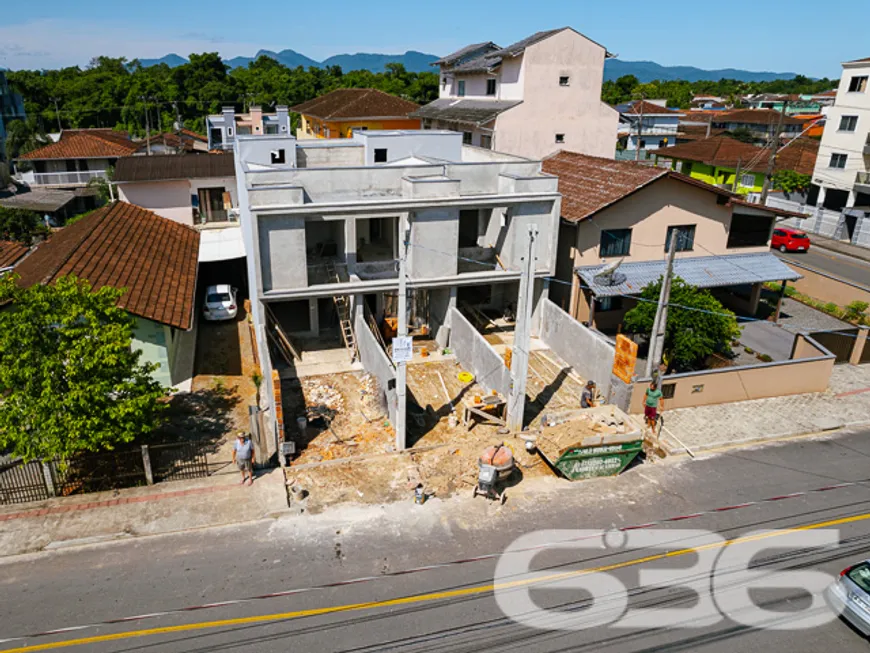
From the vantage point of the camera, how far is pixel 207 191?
37562 millimetres

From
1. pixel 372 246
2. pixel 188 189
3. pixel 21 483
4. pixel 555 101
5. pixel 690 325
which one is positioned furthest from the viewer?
pixel 555 101

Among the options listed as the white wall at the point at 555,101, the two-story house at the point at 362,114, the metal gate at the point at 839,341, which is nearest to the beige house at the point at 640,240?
the metal gate at the point at 839,341

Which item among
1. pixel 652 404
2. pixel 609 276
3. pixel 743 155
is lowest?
pixel 652 404

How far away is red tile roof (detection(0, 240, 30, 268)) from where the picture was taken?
99.8 feet

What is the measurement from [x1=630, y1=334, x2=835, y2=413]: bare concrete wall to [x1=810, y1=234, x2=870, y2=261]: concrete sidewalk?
23796mm

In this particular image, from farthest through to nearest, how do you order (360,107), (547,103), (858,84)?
(360,107) → (858,84) → (547,103)

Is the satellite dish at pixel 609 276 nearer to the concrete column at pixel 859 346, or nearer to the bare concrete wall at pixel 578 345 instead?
the bare concrete wall at pixel 578 345

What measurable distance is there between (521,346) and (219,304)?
52.9ft

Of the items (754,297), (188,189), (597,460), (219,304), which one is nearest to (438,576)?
(597,460)

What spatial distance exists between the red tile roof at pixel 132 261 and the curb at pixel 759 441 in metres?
16.7

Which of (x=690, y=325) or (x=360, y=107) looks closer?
(x=690, y=325)

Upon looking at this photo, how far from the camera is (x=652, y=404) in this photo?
68.7 feet

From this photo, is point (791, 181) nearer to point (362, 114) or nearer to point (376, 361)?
point (362, 114)

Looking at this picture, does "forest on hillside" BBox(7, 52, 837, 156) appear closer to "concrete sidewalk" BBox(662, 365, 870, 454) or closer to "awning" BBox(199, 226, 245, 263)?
"awning" BBox(199, 226, 245, 263)
